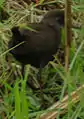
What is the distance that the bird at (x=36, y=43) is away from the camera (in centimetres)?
263

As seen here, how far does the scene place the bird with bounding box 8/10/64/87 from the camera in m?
2.63

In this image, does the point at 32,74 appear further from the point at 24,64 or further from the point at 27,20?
the point at 27,20

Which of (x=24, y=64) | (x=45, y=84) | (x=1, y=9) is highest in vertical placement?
(x=1, y=9)

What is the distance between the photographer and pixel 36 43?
2.67 metres

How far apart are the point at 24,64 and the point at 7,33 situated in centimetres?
49

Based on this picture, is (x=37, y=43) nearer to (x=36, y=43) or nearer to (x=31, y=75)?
(x=36, y=43)

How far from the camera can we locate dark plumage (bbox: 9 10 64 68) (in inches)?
104

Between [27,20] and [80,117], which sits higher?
[27,20]

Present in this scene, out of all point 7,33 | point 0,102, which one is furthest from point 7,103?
point 7,33

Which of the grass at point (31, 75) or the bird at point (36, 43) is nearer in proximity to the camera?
the grass at point (31, 75)

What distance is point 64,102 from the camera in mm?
2176

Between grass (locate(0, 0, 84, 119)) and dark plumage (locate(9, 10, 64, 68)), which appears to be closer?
grass (locate(0, 0, 84, 119))

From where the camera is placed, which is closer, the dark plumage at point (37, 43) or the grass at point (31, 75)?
the grass at point (31, 75)


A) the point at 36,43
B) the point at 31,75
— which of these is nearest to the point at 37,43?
the point at 36,43
